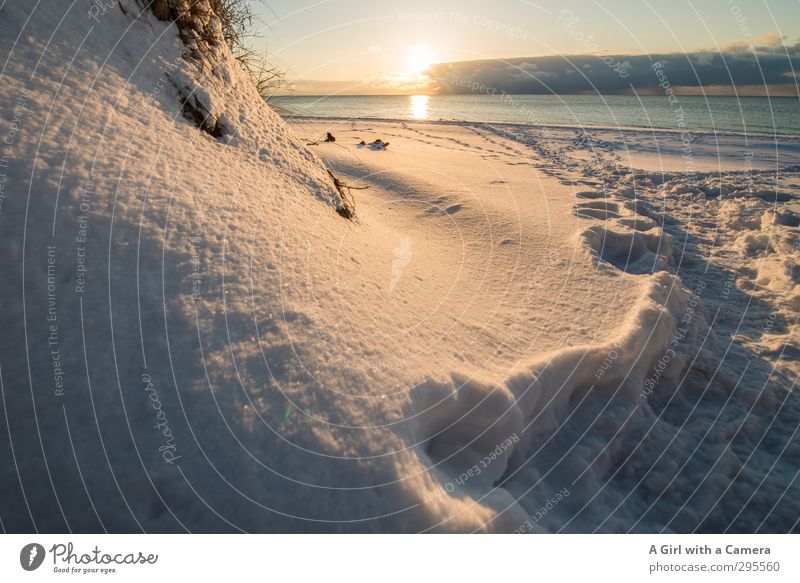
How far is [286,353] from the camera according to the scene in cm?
165

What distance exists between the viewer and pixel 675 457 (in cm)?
217

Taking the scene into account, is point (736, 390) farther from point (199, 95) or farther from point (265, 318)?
point (199, 95)

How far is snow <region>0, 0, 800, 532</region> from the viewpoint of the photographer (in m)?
1.35

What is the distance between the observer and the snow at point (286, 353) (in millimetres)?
1350
